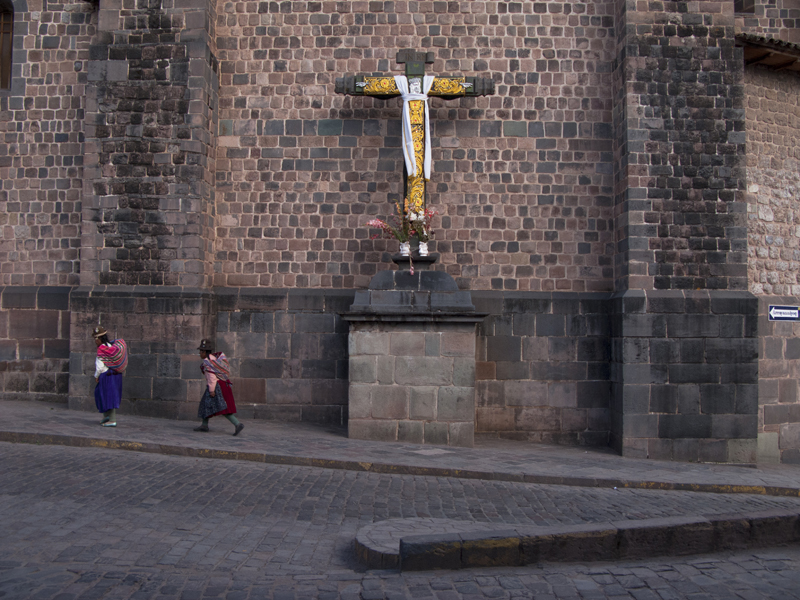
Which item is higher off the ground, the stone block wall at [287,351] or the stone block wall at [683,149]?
the stone block wall at [683,149]

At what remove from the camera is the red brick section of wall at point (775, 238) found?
36.9 ft

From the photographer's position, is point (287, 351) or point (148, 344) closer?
point (148, 344)

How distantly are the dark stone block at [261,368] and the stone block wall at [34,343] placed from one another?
3.14m

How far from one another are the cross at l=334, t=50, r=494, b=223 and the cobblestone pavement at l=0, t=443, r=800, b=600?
4.57 meters

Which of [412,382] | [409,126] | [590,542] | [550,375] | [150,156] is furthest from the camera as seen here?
[550,375]

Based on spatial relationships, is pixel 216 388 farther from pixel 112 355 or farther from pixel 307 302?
pixel 307 302

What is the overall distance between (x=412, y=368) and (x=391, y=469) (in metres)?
2.01

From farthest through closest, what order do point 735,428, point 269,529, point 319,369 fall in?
point 319,369
point 735,428
point 269,529

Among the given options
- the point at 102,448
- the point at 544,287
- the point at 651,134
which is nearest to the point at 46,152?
the point at 102,448

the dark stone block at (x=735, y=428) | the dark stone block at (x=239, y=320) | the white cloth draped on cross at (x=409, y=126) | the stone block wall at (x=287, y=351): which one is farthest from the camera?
the dark stone block at (x=239, y=320)

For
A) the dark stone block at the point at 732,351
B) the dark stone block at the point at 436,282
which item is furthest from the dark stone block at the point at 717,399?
the dark stone block at the point at 436,282

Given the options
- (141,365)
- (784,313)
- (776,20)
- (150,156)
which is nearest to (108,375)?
(141,365)

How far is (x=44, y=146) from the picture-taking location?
11.9 metres

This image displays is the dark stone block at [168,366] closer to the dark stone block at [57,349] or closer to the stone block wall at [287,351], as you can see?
the stone block wall at [287,351]
